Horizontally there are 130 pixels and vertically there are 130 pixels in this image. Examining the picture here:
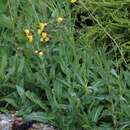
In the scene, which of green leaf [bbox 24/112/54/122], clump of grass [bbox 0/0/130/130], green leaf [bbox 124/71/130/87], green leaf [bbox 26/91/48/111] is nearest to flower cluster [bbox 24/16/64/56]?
clump of grass [bbox 0/0/130/130]

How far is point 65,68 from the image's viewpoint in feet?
8.77

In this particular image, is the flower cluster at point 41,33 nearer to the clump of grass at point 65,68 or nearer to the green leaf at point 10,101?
the clump of grass at point 65,68

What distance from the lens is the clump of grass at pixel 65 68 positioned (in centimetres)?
245

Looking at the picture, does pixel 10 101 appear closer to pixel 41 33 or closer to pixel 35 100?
pixel 35 100

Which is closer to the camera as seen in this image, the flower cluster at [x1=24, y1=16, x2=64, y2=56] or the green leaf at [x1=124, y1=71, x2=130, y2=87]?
the flower cluster at [x1=24, y1=16, x2=64, y2=56]

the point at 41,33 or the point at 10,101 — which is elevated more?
the point at 41,33

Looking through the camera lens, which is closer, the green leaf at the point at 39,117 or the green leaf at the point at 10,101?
the green leaf at the point at 39,117

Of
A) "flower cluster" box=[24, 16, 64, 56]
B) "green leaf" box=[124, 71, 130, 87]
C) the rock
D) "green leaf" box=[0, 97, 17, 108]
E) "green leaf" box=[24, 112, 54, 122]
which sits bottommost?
the rock

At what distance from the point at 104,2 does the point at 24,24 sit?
590 mm

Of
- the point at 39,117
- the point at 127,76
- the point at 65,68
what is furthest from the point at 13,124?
the point at 127,76

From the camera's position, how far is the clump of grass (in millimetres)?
2447

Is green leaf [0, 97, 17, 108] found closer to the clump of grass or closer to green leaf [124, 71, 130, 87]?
the clump of grass

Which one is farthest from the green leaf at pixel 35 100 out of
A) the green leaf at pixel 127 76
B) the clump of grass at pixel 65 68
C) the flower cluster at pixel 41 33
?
the green leaf at pixel 127 76

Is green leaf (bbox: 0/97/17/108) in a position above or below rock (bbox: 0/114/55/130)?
above
